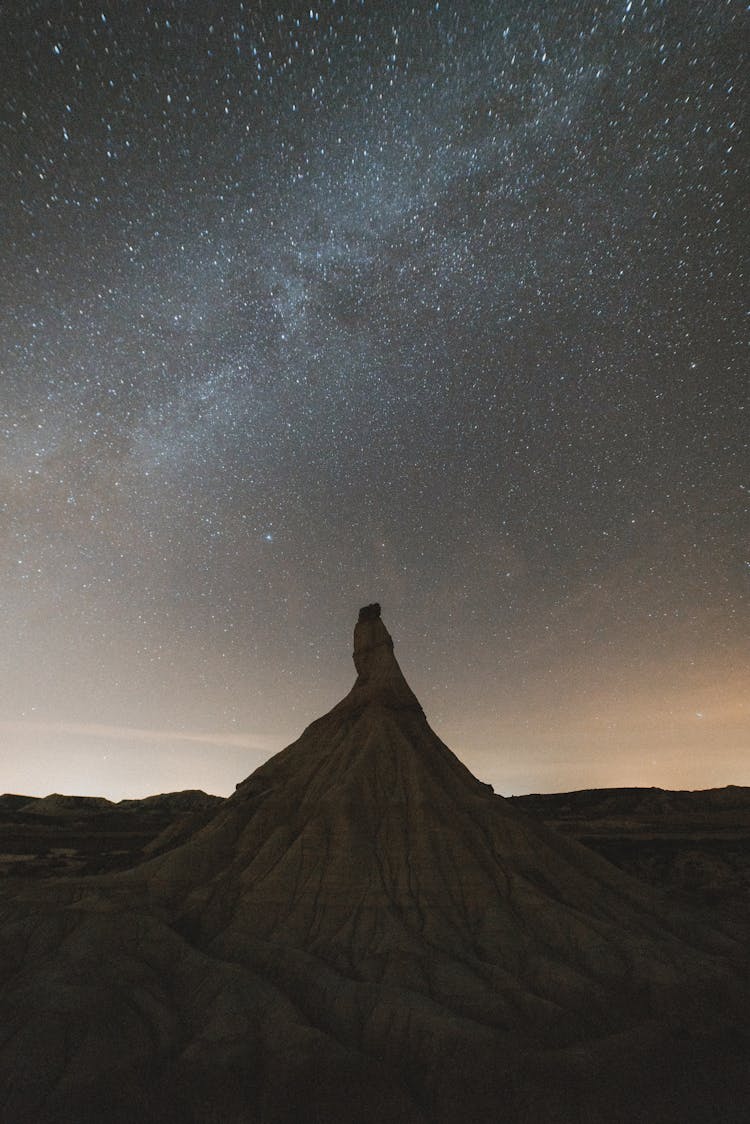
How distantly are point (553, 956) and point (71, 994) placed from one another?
20.0 meters

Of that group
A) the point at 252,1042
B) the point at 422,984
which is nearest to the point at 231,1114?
the point at 252,1042

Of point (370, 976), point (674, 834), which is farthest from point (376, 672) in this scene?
point (674, 834)

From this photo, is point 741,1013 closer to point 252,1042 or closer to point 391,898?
point 391,898

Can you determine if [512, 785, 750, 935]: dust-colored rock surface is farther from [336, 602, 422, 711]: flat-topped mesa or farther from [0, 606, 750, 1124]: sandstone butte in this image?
[336, 602, 422, 711]: flat-topped mesa

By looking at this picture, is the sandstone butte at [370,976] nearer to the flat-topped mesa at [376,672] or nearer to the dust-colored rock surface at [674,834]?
the flat-topped mesa at [376,672]

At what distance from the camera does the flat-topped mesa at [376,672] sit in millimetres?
45438

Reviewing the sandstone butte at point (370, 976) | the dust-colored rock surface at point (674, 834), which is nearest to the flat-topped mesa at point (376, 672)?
the sandstone butte at point (370, 976)

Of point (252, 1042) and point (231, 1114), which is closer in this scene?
point (231, 1114)

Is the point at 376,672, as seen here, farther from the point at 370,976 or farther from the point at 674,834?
the point at 674,834

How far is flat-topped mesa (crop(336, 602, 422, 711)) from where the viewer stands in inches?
1789

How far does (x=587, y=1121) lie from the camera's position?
18.1 meters

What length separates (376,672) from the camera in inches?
1829

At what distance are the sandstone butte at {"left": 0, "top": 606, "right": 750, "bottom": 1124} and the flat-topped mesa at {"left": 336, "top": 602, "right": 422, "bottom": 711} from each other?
469cm

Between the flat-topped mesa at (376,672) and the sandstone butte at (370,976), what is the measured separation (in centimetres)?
469
